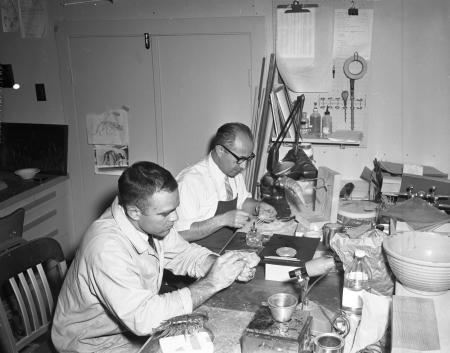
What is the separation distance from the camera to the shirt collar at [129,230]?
188 cm

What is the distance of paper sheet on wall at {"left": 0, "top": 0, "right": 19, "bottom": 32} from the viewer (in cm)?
389

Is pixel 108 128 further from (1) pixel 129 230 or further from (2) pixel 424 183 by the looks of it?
(2) pixel 424 183

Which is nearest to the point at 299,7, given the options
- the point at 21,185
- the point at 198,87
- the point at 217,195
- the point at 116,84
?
the point at 198,87

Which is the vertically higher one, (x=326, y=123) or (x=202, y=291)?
(x=326, y=123)

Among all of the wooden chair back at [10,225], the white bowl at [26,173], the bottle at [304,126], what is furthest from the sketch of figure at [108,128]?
the bottle at [304,126]

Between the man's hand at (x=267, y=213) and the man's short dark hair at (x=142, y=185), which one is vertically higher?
the man's short dark hair at (x=142, y=185)

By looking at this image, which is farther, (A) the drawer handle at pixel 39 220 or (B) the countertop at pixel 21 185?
(A) the drawer handle at pixel 39 220

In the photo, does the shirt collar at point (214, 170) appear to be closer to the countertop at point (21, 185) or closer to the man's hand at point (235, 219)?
the man's hand at point (235, 219)

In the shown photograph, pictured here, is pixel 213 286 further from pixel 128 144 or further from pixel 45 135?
pixel 45 135

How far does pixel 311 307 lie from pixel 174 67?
7.94ft

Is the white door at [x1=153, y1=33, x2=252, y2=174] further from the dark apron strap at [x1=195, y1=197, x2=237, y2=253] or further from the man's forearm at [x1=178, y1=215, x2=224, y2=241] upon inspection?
the man's forearm at [x1=178, y1=215, x2=224, y2=241]

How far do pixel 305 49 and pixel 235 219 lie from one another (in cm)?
141

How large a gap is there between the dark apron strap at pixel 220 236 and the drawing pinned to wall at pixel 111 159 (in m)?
1.29

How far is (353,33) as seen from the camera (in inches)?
128
